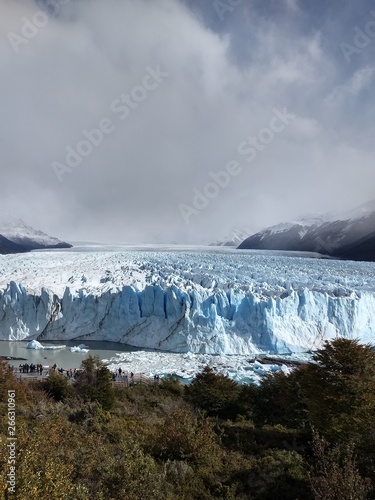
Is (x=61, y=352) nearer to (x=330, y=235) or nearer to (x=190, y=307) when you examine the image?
(x=190, y=307)

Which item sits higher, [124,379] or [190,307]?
[190,307]

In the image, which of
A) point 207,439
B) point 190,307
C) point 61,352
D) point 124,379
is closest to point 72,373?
point 124,379

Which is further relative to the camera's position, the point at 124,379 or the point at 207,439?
the point at 124,379

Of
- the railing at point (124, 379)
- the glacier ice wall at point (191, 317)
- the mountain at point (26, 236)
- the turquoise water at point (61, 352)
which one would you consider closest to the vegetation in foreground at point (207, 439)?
the railing at point (124, 379)

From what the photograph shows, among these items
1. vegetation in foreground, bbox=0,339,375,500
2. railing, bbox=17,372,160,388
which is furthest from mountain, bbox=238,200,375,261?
vegetation in foreground, bbox=0,339,375,500

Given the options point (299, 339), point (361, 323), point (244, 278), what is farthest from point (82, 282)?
point (361, 323)

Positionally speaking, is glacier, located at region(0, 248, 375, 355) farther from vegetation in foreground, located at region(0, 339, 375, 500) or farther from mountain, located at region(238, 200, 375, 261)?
mountain, located at region(238, 200, 375, 261)
